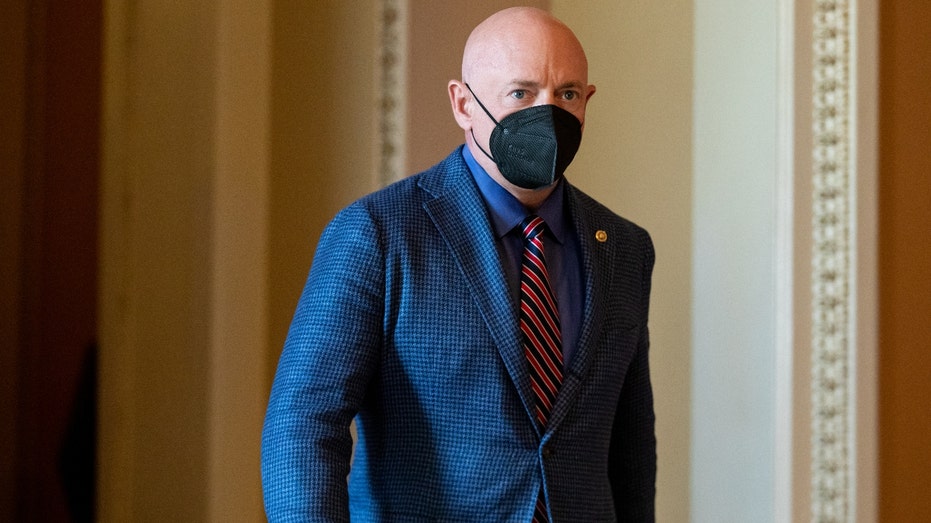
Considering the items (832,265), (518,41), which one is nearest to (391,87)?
(518,41)

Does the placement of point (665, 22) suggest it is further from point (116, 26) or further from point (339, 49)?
point (116, 26)

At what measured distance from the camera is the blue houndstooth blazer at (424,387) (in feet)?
6.27

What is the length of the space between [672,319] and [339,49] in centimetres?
135

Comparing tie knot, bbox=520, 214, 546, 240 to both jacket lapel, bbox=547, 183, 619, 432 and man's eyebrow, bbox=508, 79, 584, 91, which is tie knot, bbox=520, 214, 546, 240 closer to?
jacket lapel, bbox=547, 183, 619, 432

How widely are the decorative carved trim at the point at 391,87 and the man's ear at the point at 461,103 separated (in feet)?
2.16

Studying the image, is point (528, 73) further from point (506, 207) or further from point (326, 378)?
point (326, 378)

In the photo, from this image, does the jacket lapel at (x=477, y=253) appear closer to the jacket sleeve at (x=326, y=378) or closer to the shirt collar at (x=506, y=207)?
the shirt collar at (x=506, y=207)

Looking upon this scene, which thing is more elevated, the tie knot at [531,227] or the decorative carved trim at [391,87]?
the decorative carved trim at [391,87]

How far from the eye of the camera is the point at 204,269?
264cm

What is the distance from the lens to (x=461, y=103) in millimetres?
2148

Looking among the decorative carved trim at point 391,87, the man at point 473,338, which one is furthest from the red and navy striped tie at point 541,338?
the decorative carved trim at point 391,87

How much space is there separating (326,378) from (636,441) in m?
0.70
